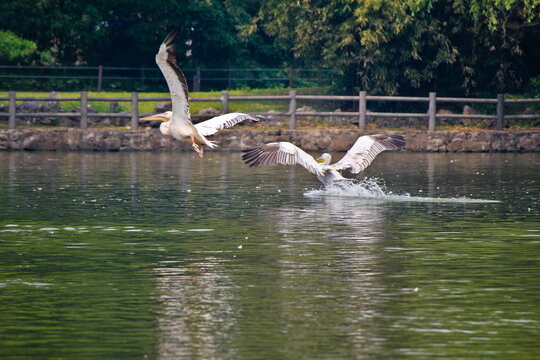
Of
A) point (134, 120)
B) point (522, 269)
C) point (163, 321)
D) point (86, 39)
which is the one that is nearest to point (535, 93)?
point (134, 120)

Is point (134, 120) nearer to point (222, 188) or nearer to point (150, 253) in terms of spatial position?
point (222, 188)

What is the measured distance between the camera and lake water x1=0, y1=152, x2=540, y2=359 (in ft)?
26.6

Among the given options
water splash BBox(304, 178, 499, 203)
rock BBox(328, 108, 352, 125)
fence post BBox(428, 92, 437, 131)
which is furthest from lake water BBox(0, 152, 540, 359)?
rock BBox(328, 108, 352, 125)

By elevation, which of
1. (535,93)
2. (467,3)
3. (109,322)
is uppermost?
(467,3)

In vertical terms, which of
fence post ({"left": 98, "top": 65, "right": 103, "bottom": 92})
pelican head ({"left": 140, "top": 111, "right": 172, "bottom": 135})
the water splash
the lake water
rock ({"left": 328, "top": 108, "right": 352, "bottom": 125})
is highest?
fence post ({"left": 98, "top": 65, "right": 103, "bottom": 92})

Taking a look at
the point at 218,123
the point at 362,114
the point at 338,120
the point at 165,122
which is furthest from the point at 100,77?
the point at 165,122

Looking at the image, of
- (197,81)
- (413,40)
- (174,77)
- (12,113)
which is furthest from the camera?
(197,81)

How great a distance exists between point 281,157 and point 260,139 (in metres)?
14.5

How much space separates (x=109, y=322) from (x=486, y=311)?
333 centimetres

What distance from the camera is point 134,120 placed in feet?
110

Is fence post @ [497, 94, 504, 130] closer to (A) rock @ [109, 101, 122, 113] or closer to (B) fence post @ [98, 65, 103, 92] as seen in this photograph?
(A) rock @ [109, 101, 122, 113]

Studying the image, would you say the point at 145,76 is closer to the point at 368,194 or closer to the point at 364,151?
the point at 368,194

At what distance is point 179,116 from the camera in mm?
17828

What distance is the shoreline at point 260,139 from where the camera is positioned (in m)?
32.7
